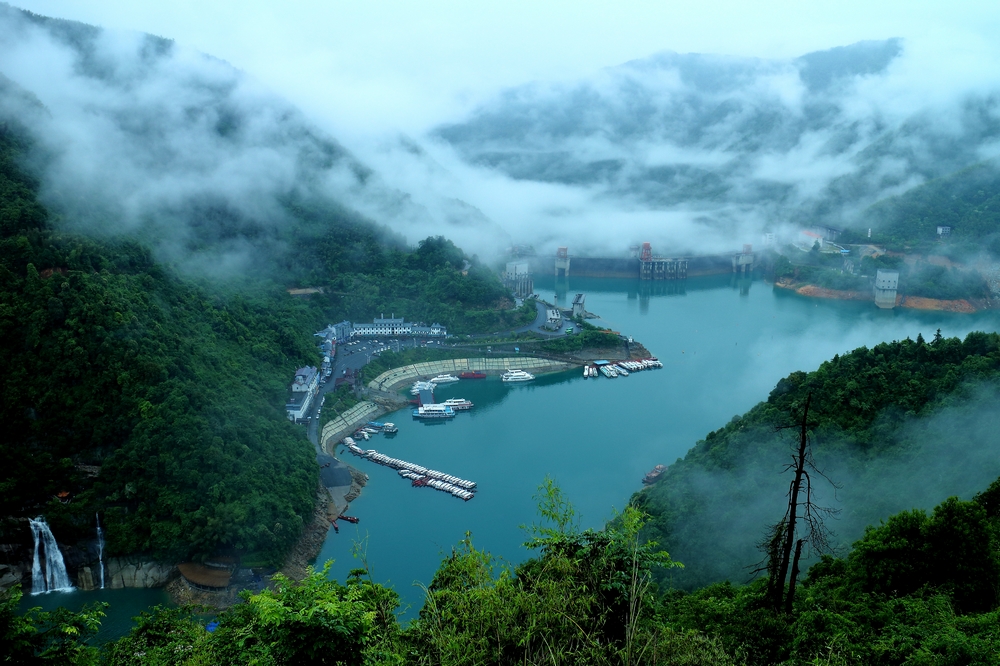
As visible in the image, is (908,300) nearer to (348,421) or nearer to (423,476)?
(348,421)

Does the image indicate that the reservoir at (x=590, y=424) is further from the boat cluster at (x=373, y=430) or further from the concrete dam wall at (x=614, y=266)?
the concrete dam wall at (x=614, y=266)

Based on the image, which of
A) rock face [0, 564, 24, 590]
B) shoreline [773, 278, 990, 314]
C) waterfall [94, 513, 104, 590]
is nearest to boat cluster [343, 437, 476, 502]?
waterfall [94, 513, 104, 590]

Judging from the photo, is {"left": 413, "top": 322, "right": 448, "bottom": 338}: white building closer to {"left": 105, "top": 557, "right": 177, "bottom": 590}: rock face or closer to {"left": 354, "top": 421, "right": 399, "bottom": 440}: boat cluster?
{"left": 354, "top": 421, "right": 399, "bottom": 440}: boat cluster

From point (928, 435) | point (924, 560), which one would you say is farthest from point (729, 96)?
point (924, 560)

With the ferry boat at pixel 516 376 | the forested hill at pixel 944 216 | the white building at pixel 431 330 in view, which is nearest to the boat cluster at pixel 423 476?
the ferry boat at pixel 516 376

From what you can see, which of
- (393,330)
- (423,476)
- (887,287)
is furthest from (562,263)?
(423,476)
